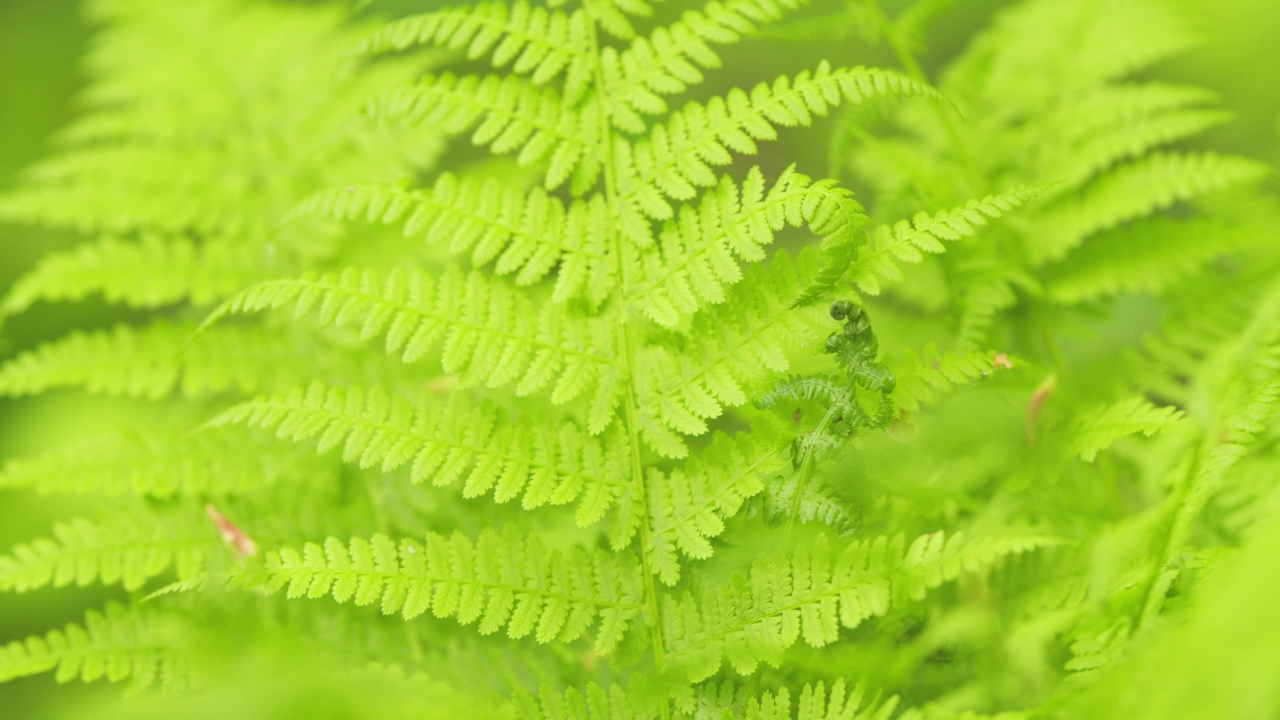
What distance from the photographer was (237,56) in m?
2.77

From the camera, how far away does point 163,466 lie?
194 centimetres

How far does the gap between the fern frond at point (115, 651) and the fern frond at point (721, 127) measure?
43.6 inches

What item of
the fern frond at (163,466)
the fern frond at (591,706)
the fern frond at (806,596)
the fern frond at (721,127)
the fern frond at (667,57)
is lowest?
the fern frond at (591,706)

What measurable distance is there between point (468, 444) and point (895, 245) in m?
0.73

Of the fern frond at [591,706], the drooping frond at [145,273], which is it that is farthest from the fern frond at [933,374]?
the drooping frond at [145,273]

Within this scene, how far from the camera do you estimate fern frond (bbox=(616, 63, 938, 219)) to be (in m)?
1.52

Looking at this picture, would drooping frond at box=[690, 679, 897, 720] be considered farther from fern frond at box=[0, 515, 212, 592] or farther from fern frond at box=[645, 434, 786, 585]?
fern frond at box=[0, 515, 212, 592]

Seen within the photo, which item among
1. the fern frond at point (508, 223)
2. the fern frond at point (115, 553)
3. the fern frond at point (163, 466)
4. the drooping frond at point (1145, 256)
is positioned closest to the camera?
the fern frond at point (508, 223)

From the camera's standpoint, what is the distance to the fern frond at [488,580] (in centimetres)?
142

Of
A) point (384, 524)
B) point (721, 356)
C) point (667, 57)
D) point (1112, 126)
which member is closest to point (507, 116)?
point (667, 57)

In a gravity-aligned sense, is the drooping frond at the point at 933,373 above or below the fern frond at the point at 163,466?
above

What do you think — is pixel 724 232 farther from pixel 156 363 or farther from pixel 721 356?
pixel 156 363

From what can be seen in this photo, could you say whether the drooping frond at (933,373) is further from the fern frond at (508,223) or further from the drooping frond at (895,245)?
the fern frond at (508,223)

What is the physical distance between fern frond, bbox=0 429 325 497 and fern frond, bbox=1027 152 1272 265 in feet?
5.54
